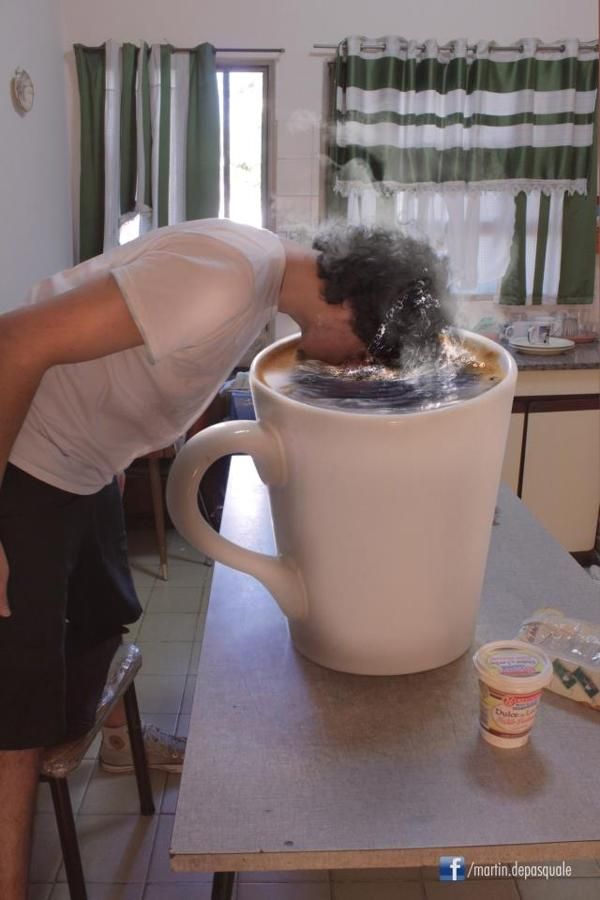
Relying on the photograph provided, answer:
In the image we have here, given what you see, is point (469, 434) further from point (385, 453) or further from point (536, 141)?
point (536, 141)

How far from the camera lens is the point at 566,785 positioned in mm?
611

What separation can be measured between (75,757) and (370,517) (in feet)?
2.66

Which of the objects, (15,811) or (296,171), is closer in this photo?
(15,811)

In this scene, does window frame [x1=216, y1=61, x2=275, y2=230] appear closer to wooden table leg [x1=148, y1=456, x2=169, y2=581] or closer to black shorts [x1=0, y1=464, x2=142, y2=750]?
wooden table leg [x1=148, y1=456, x2=169, y2=581]

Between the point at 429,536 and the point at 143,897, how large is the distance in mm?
1152

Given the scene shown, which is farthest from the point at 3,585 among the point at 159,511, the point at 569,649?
the point at 159,511

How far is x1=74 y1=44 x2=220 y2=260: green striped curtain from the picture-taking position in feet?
10.1

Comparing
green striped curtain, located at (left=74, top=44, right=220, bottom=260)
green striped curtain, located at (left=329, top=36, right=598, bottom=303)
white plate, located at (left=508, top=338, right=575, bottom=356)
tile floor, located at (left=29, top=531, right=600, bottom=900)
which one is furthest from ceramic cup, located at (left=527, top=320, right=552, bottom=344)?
tile floor, located at (left=29, top=531, right=600, bottom=900)

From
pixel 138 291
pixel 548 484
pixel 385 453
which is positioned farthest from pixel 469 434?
pixel 548 484

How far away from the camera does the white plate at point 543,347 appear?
9.70 feet

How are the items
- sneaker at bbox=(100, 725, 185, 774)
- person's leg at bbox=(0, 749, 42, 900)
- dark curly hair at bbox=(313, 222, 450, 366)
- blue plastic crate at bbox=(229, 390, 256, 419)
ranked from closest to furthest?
dark curly hair at bbox=(313, 222, 450, 366)
person's leg at bbox=(0, 749, 42, 900)
sneaker at bbox=(100, 725, 185, 774)
blue plastic crate at bbox=(229, 390, 256, 419)

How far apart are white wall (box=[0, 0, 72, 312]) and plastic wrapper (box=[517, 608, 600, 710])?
2.39 meters

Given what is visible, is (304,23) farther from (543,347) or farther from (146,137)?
(543,347)

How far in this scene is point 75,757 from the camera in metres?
1.20
